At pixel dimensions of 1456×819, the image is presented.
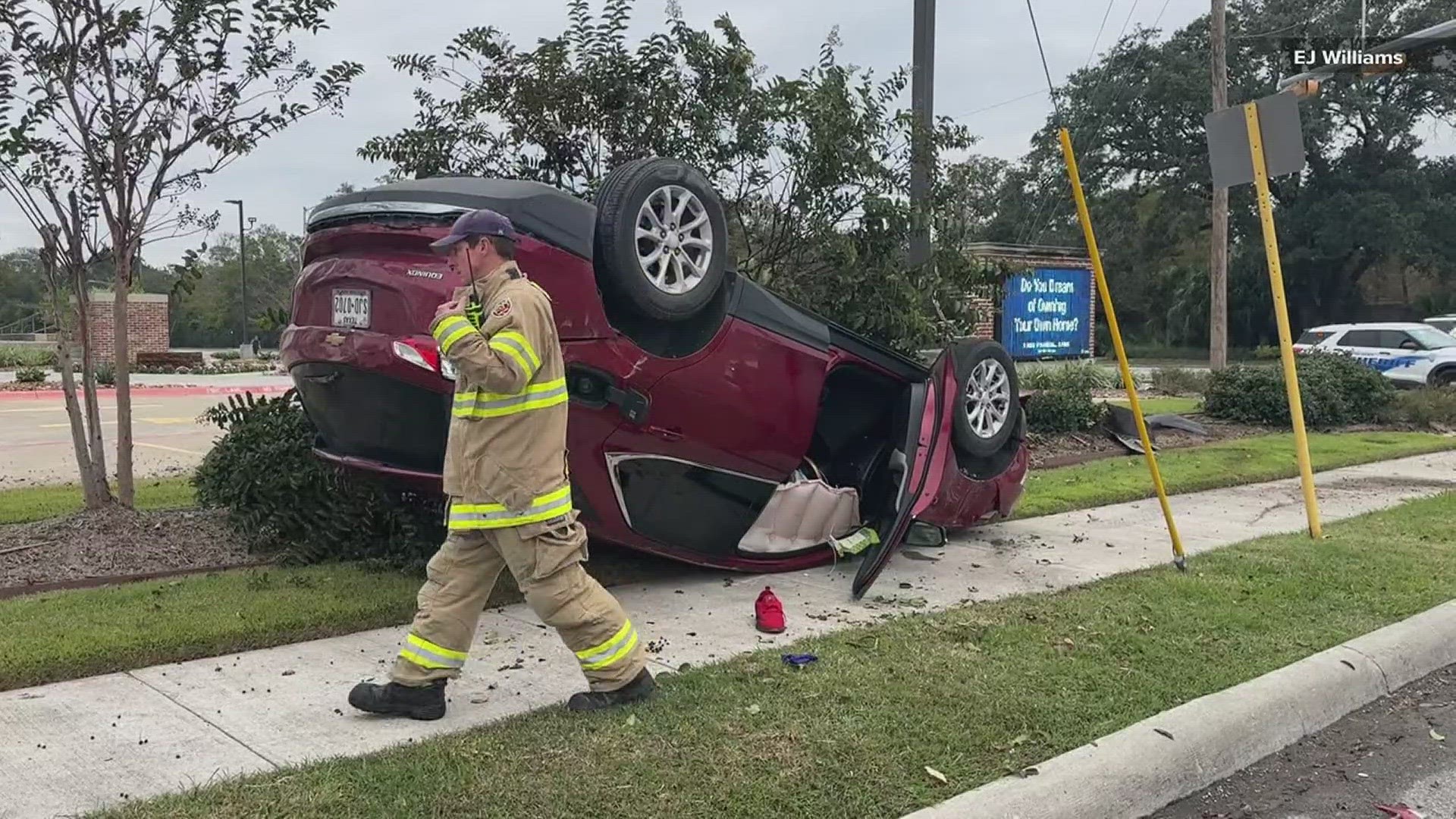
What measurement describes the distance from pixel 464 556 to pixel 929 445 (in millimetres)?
3202

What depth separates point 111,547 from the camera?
6.26 meters

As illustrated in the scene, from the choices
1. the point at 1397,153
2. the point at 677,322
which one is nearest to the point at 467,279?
the point at 677,322

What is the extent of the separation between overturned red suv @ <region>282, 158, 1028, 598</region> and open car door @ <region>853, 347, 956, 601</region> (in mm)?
13

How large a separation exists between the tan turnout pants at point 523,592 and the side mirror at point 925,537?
11.8ft

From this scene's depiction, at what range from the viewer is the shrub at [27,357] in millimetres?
31406

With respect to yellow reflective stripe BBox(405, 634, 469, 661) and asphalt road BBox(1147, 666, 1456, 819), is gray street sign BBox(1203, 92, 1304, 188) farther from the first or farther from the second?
yellow reflective stripe BBox(405, 634, 469, 661)

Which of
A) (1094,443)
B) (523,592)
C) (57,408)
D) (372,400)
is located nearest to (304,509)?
(372,400)

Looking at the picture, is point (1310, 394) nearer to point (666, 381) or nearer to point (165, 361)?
point (666, 381)

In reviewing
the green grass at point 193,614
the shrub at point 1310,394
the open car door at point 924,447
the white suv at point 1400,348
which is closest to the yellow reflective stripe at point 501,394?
the green grass at point 193,614

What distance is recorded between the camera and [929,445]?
255 inches

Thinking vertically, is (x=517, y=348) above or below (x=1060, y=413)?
above

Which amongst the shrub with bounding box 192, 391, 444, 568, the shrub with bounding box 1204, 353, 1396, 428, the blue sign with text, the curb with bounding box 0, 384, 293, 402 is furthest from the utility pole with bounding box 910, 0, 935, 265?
the blue sign with text

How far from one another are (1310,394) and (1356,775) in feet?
40.9

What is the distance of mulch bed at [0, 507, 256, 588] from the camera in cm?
593
